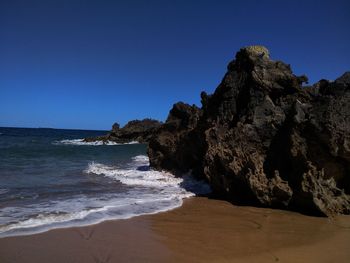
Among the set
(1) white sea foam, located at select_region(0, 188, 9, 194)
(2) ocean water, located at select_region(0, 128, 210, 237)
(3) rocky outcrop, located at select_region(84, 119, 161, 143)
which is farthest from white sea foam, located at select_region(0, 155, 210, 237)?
(3) rocky outcrop, located at select_region(84, 119, 161, 143)

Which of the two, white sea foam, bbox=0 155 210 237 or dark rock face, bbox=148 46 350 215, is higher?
dark rock face, bbox=148 46 350 215

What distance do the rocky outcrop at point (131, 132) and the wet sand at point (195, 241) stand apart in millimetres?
50618

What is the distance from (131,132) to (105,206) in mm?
50992

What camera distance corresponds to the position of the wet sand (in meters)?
6.14

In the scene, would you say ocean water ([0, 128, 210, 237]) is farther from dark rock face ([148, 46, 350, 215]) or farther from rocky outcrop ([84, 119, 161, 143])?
rocky outcrop ([84, 119, 161, 143])

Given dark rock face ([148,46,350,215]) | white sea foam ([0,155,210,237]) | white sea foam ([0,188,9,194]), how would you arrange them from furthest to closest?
white sea foam ([0,188,9,194]) < dark rock face ([148,46,350,215]) < white sea foam ([0,155,210,237])

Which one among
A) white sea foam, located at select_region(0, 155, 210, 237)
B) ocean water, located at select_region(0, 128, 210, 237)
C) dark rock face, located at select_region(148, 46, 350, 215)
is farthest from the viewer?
dark rock face, located at select_region(148, 46, 350, 215)

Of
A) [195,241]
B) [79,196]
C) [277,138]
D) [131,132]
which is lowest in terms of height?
[195,241]

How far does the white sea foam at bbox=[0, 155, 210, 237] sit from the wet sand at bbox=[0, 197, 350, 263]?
1.75 ft

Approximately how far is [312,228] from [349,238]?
0.86 m

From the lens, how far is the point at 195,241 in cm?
698

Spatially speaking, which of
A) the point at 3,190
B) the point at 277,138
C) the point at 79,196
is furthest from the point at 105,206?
the point at 277,138

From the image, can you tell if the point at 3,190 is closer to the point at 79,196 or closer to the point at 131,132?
the point at 79,196

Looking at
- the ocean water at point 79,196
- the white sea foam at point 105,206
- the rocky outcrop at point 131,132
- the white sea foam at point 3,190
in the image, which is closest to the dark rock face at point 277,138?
the white sea foam at point 105,206
